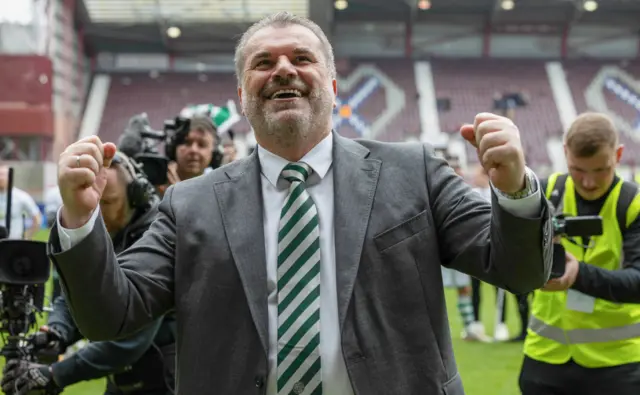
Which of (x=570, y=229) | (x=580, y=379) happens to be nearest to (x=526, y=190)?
(x=570, y=229)

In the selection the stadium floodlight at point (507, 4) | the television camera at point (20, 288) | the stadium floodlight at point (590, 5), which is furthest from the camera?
the stadium floodlight at point (590, 5)

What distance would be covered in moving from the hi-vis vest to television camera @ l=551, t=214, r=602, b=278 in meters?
0.22

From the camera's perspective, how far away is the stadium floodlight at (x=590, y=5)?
3143 centimetres

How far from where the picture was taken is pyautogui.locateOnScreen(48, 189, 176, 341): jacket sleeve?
170cm

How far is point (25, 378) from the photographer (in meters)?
2.65

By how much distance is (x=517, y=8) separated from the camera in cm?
3203

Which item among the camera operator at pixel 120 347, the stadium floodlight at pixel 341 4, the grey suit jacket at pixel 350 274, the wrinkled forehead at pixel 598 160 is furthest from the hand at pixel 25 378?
the stadium floodlight at pixel 341 4

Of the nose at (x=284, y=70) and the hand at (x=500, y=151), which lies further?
the nose at (x=284, y=70)

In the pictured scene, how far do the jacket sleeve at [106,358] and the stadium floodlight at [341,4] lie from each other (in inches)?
1177

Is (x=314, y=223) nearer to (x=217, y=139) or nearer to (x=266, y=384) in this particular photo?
(x=266, y=384)

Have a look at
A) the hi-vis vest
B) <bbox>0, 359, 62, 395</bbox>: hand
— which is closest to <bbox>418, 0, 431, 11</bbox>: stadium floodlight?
the hi-vis vest

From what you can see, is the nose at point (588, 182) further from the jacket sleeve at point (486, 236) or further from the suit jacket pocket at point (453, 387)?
the suit jacket pocket at point (453, 387)

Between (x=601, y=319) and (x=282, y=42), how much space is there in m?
1.77

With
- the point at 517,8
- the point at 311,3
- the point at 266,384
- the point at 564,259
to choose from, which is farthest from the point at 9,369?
the point at 517,8
